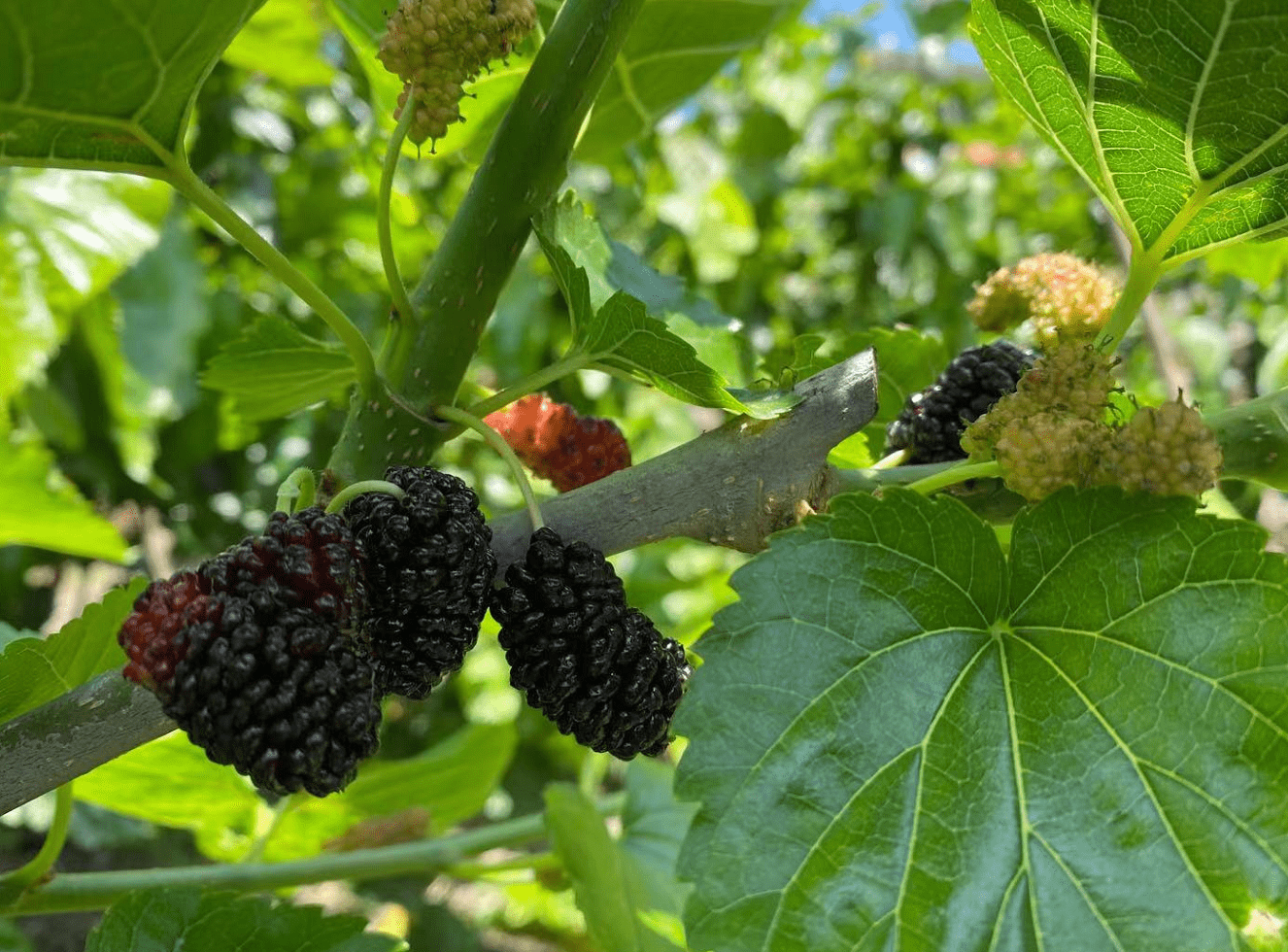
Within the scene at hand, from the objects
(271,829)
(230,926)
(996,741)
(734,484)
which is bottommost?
(271,829)

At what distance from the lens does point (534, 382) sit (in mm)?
632

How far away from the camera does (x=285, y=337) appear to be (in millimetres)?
751

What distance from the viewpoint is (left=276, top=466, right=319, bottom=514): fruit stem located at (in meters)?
0.56

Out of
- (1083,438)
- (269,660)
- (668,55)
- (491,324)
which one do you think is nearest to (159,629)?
(269,660)

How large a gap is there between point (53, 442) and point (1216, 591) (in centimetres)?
177

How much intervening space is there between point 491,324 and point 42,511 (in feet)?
2.97

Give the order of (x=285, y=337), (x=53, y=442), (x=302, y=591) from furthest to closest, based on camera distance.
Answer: (x=53, y=442)
(x=285, y=337)
(x=302, y=591)

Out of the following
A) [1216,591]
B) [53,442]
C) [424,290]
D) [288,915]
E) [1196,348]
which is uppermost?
[424,290]

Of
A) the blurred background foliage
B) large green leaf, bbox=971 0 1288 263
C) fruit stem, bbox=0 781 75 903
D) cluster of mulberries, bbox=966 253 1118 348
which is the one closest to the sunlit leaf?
the blurred background foliage

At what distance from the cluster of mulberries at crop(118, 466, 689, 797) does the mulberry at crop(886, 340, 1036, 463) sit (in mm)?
211

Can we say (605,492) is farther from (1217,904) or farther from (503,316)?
(503,316)

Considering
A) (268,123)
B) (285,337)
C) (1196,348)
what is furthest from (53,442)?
(1196,348)

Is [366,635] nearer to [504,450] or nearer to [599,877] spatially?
[504,450]

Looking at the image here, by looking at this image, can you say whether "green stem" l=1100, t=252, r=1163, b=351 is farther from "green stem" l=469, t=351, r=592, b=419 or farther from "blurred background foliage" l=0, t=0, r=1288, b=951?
"green stem" l=469, t=351, r=592, b=419
